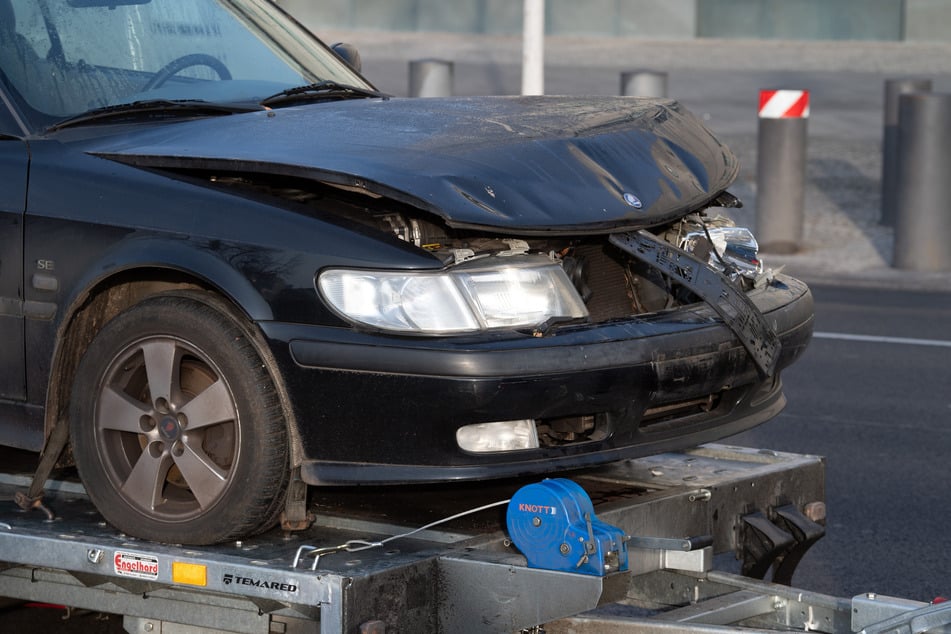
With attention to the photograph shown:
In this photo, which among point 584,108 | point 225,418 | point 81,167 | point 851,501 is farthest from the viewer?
point 851,501

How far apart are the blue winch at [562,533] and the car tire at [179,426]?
615 millimetres

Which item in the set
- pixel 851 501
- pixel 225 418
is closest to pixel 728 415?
pixel 225 418

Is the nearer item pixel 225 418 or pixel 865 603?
pixel 865 603

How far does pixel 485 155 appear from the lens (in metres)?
4.00

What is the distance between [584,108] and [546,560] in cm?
153

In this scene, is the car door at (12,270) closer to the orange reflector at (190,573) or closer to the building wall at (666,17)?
the orange reflector at (190,573)

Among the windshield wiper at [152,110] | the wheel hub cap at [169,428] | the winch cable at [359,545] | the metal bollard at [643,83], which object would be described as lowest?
the winch cable at [359,545]

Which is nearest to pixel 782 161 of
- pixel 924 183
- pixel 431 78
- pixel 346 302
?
pixel 924 183

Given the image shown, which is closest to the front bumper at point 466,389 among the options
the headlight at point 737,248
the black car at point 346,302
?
the black car at point 346,302


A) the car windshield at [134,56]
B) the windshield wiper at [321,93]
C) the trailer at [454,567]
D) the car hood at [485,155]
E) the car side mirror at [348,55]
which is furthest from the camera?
the car side mirror at [348,55]

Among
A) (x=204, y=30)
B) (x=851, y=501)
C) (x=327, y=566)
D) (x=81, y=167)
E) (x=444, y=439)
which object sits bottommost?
(x=851, y=501)

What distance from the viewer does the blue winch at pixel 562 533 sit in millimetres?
3602

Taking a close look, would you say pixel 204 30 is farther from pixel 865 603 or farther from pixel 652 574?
pixel 865 603

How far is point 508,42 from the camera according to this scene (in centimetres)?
2945
